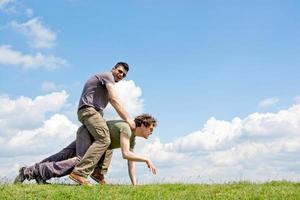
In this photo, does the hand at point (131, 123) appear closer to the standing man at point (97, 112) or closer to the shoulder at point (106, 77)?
the standing man at point (97, 112)

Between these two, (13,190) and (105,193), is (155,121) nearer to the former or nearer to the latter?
(105,193)

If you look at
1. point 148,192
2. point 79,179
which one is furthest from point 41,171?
point 148,192

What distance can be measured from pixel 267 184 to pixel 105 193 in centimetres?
455

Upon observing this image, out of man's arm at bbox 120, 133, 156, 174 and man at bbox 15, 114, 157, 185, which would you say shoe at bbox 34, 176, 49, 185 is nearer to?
man at bbox 15, 114, 157, 185

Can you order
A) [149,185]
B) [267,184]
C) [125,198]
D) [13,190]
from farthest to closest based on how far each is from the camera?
[267,184]
[149,185]
[13,190]
[125,198]

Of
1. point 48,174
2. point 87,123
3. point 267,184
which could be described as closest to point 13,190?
point 48,174

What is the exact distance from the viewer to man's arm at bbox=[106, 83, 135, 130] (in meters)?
12.9

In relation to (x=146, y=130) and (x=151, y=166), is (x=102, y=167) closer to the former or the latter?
(x=146, y=130)

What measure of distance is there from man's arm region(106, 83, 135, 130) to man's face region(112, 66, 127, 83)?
1.53 ft

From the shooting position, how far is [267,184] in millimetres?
13883

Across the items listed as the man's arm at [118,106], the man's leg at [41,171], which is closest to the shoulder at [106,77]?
the man's arm at [118,106]

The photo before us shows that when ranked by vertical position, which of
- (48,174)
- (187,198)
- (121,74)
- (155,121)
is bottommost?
(187,198)

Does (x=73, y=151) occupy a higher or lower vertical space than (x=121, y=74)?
lower

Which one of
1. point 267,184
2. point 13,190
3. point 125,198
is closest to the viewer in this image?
point 125,198
